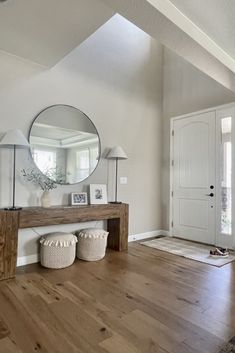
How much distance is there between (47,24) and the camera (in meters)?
2.37

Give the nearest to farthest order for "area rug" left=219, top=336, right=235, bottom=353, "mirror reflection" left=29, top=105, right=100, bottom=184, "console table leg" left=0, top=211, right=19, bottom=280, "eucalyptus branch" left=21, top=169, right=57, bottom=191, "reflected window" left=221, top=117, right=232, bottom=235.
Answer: "area rug" left=219, top=336, right=235, bottom=353 → "console table leg" left=0, top=211, right=19, bottom=280 → "eucalyptus branch" left=21, top=169, right=57, bottom=191 → "mirror reflection" left=29, top=105, right=100, bottom=184 → "reflected window" left=221, top=117, right=232, bottom=235

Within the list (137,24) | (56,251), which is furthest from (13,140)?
(137,24)

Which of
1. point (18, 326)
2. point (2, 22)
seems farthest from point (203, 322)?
point (2, 22)

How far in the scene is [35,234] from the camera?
10.5 ft

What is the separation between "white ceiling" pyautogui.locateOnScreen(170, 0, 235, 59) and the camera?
1878 mm

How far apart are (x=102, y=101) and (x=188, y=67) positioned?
6.29 ft

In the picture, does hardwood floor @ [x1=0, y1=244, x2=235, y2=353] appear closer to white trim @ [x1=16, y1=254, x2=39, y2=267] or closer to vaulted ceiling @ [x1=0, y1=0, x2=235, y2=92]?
white trim @ [x1=16, y1=254, x2=39, y2=267]

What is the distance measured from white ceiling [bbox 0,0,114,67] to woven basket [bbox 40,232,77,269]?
7.51 ft

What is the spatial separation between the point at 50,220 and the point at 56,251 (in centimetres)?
39

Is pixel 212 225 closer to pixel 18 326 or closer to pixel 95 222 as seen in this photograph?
pixel 95 222

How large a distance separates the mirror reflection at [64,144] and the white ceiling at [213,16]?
206 cm

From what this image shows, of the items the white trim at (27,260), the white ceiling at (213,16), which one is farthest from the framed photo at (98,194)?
the white ceiling at (213,16)

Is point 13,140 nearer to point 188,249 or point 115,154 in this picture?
point 115,154

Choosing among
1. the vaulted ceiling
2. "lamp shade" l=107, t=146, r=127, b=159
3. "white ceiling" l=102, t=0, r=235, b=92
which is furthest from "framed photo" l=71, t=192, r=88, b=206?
"white ceiling" l=102, t=0, r=235, b=92
